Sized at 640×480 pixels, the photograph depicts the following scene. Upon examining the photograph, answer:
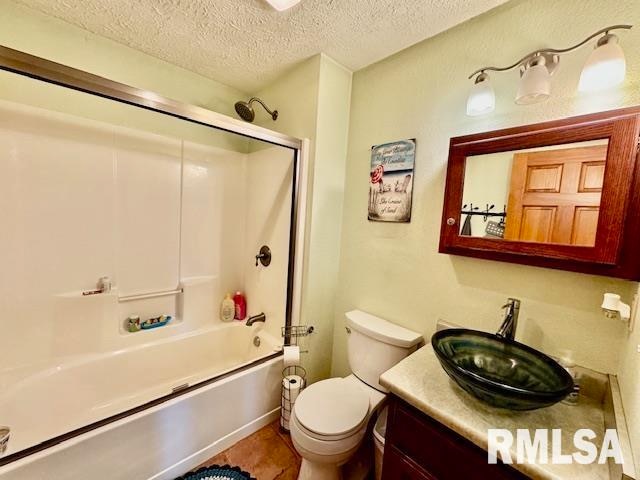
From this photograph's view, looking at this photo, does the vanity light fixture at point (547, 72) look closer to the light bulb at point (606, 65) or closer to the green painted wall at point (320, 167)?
the light bulb at point (606, 65)

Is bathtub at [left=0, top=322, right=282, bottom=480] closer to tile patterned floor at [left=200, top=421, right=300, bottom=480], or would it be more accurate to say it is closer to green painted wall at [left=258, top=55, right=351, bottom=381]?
tile patterned floor at [left=200, top=421, right=300, bottom=480]

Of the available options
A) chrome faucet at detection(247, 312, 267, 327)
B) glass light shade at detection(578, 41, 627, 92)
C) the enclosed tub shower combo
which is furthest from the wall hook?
glass light shade at detection(578, 41, 627, 92)

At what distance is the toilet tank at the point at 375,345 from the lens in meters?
1.37

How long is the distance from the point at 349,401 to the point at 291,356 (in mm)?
474

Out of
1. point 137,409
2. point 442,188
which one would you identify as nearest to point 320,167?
point 442,188

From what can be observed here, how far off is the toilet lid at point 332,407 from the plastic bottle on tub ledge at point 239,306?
1051mm

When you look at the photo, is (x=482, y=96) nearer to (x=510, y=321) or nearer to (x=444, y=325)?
(x=510, y=321)

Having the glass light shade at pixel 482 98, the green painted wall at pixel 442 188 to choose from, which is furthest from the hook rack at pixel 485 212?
the glass light shade at pixel 482 98

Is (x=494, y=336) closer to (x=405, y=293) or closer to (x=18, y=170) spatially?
(x=405, y=293)

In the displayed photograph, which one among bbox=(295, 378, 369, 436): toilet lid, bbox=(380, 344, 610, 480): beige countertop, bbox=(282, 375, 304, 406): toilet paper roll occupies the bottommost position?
bbox=(282, 375, 304, 406): toilet paper roll

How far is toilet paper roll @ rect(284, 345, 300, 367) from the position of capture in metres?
1.65

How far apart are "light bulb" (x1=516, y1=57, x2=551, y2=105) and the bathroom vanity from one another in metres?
1.05

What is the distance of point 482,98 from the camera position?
1.11 metres

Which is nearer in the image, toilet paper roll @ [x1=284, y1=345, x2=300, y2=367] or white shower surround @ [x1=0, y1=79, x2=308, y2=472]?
Result: white shower surround @ [x1=0, y1=79, x2=308, y2=472]
